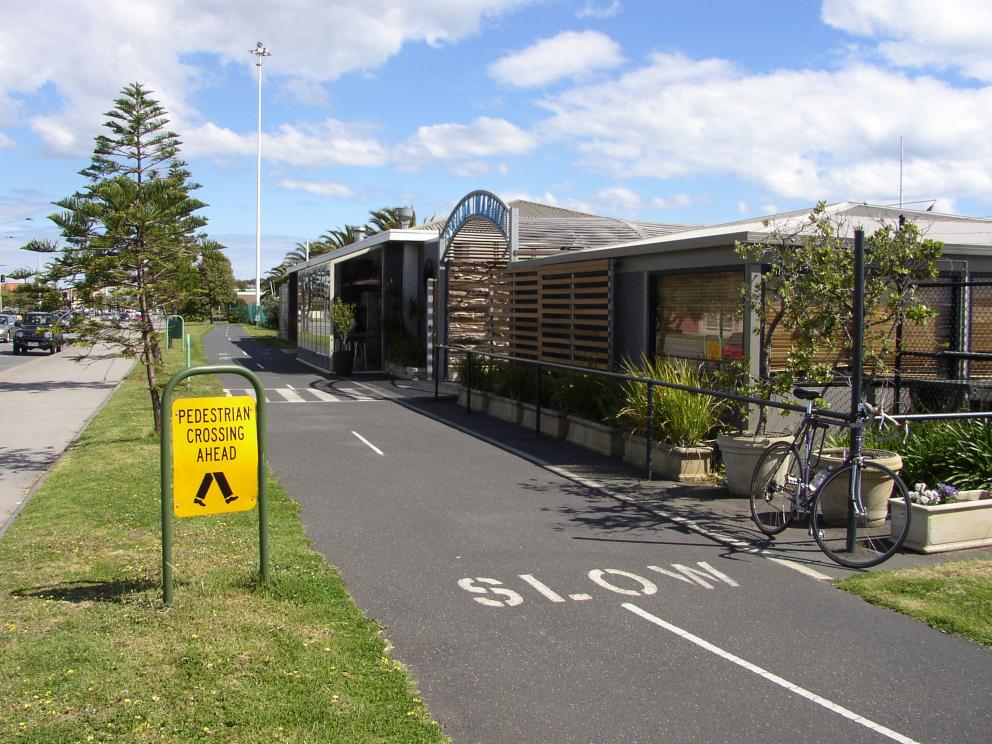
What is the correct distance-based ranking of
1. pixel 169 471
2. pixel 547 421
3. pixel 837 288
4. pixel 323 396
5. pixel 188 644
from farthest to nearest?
pixel 323 396 → pixel 547 421 → pixel 837 288 → pixel 169 471 → pixel 188 644

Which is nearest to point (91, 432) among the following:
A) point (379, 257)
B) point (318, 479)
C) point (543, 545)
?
point (318, 479)

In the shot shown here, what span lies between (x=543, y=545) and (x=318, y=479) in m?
3.79

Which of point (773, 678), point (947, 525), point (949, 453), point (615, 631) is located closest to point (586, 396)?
point (949, 453)

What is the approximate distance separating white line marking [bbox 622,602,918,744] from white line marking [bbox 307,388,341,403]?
14198 mm

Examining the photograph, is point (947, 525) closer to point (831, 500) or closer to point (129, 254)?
point (831, 500)

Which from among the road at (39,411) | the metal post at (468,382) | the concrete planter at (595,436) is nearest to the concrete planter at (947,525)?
the concrete planter at (595,436)

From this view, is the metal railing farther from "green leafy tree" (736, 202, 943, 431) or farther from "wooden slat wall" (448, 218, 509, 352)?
"wooden slat wall" (448, 218, 509, 352)

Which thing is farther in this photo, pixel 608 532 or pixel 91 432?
pixel 91 432

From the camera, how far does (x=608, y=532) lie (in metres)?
8.22

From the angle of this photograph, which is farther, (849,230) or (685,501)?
(849,230)

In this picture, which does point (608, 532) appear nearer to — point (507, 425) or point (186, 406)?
point (186, 406)

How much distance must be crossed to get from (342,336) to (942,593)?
74.2 ft

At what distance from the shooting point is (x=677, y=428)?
34.5 ft

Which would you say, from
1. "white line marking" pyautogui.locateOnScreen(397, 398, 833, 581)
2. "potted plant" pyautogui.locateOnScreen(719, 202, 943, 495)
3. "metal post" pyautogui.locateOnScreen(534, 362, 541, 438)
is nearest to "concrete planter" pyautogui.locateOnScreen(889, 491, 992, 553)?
"white line marking" pyautogui.locateOnScreen(397, 398, 833, 581)
